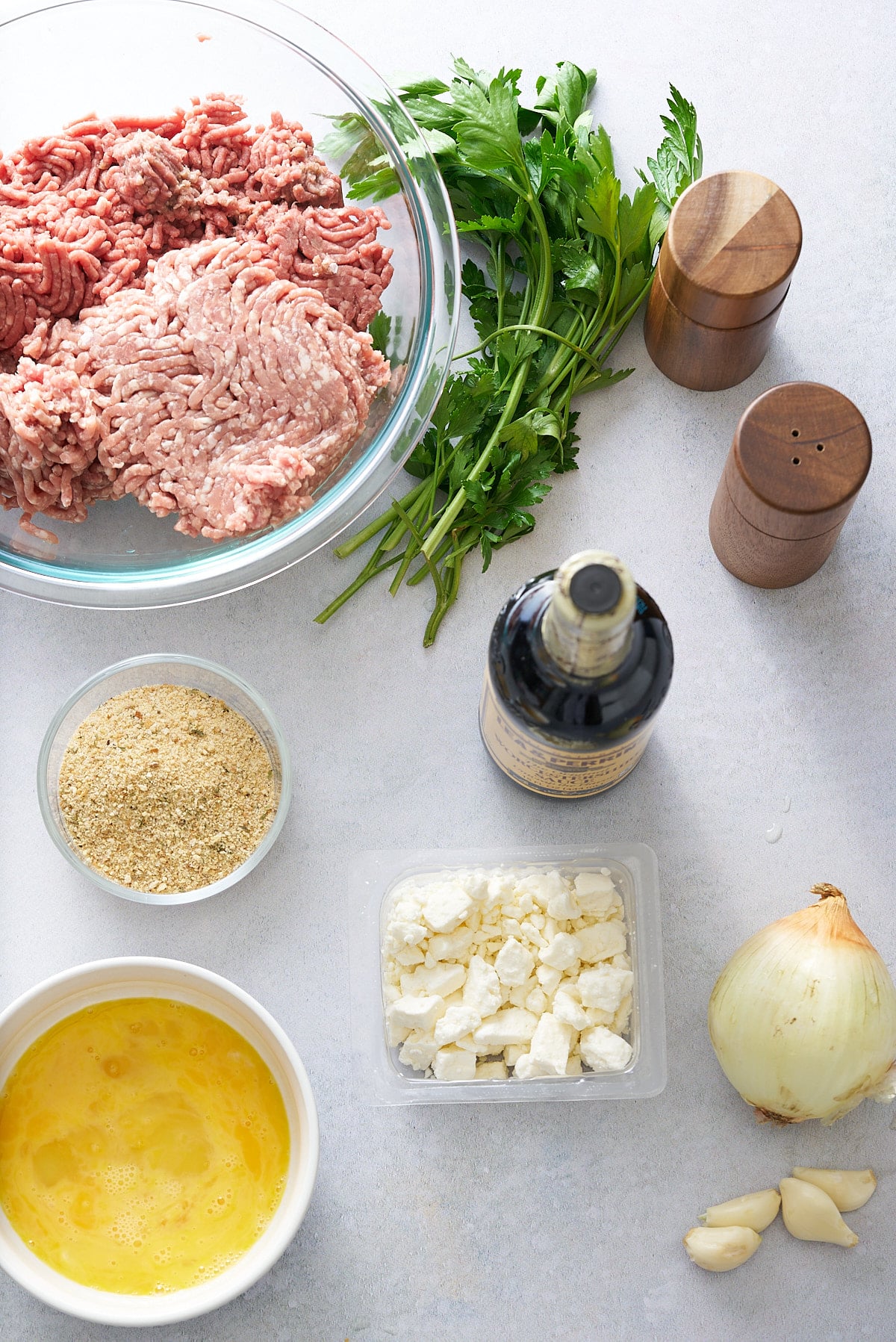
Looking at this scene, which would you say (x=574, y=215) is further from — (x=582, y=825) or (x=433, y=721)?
(x=582, y=825)

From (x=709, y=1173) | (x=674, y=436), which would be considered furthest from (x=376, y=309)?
(x=709, y=1173)

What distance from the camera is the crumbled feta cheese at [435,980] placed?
1.33 metres

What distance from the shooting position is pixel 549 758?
3.88ft

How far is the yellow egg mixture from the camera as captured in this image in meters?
1.30

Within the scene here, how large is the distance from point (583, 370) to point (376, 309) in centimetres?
28

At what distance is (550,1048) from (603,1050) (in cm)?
6

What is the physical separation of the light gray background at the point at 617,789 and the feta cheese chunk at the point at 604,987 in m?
0.12

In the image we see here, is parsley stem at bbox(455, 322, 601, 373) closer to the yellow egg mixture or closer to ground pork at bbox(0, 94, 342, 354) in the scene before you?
ground pork at bbox(0, 94, 342, 354)

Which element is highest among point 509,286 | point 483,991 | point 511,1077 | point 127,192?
point 127,192

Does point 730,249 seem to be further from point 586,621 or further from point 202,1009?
point 202,1009

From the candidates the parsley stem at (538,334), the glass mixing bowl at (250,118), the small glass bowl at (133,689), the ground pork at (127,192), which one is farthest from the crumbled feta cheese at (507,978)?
the ground pork at (127,192)

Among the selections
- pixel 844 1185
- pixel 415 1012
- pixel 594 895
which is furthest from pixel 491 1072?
pixel 844 1185

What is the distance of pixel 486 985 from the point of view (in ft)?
4.33

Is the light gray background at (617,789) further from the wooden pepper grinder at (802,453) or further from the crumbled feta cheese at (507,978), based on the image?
the wooden pepper grinder at (802,453)
